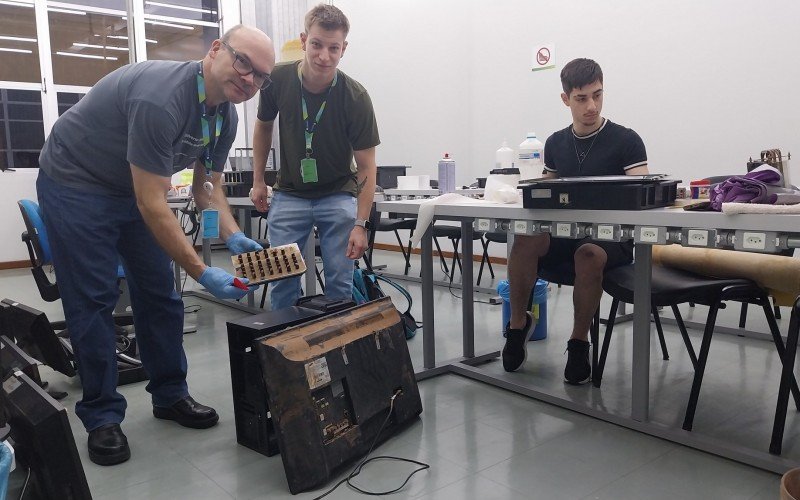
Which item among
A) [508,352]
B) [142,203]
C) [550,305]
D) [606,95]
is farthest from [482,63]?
[142,203]

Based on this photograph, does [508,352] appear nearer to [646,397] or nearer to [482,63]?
[646,397]

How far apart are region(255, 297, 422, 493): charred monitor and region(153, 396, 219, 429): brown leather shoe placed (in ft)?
1.73

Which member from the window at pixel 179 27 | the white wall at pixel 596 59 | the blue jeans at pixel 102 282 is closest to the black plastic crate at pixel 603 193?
the blue jeans at pixel 102 282

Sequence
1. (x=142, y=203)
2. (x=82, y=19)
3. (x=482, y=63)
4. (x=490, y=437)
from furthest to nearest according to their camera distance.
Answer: (x=82, y=19) < (x=482, y=63) < (x=490, y=437) < (x=142, y=203)

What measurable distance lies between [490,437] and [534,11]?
12.2 feet

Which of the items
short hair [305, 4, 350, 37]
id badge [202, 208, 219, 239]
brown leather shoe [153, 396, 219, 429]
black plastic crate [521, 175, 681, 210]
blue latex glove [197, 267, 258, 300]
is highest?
short hair [305, 4, 350, 37]

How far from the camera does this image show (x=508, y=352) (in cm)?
228

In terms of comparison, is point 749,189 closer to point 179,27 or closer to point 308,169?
point 308,169

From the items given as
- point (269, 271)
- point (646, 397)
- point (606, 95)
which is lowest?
point (646, 397)

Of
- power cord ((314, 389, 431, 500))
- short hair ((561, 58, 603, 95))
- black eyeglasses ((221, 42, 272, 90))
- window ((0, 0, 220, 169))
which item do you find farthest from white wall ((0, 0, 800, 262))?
black eyeglasses ((221, 42, 272, 90))

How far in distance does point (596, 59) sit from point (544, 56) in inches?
17.4

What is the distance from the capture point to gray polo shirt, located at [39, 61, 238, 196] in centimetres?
151

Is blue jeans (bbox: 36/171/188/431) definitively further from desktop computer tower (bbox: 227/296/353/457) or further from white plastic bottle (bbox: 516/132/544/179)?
white plastic bottle (bbox: 516/132/544/179)

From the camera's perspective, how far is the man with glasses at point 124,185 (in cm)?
151
